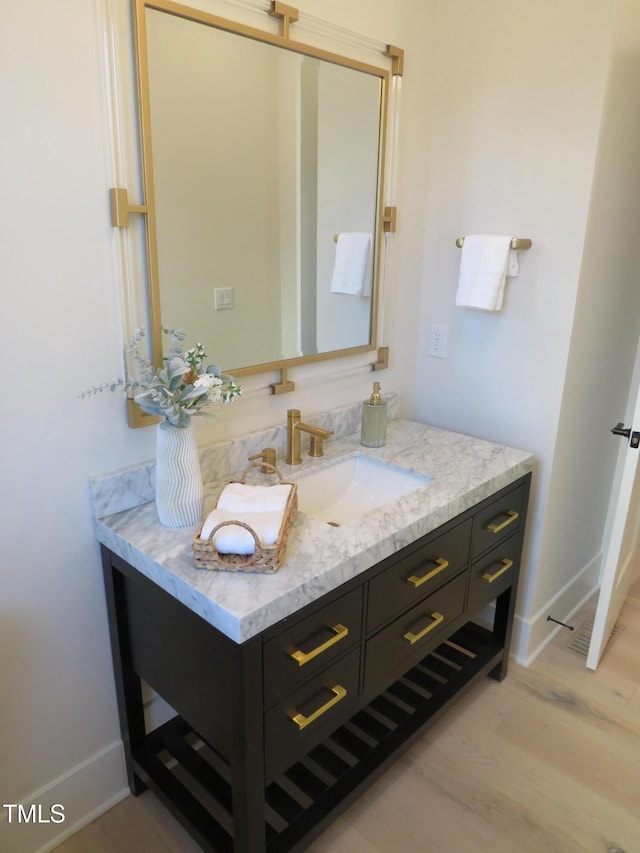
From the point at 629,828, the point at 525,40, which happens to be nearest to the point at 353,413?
the point at 525,40

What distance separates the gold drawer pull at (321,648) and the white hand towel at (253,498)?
0.27 meters

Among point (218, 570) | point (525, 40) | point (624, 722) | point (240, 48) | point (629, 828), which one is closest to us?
point (218, 570)

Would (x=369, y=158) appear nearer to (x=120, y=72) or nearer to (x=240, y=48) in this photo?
(x=240, y=48)

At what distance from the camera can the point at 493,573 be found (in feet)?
5.90

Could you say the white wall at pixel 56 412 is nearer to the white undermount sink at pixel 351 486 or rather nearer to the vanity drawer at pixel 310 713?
the white undermount sink at pixel 351 486

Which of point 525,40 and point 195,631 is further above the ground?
point 525,40

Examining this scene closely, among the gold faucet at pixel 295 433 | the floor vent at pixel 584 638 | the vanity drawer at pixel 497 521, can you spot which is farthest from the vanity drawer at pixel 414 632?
the floor vent at pixel 584 638

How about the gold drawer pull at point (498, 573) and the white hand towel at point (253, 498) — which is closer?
the white hand towel at point (253, 498)

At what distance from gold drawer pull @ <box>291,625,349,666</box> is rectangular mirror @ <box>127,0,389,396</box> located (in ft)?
2.27

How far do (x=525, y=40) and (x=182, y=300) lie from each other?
1253 millimetres

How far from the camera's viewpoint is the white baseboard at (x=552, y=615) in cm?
212

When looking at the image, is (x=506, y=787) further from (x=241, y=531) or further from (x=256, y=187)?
(x=256, y=187)

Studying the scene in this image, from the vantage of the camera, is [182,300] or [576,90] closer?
[182,300]

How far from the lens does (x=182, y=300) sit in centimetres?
142
